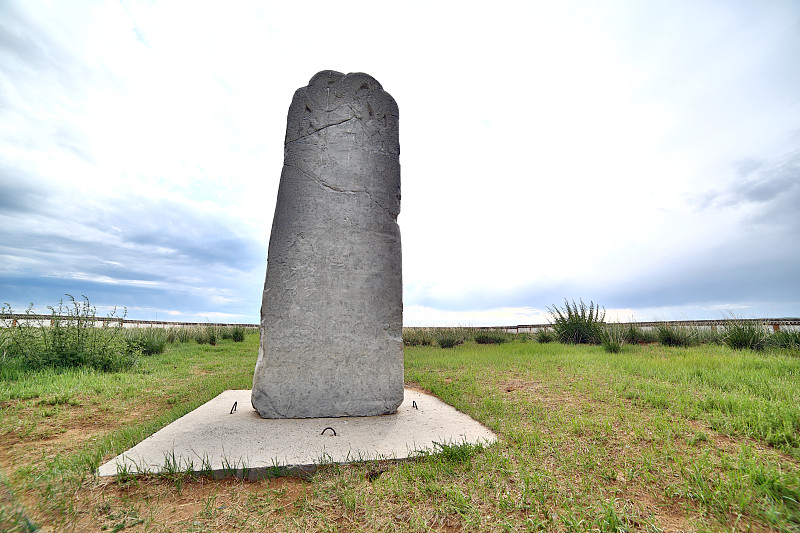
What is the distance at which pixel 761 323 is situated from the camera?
24.4 feet

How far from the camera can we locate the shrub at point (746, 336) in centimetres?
679

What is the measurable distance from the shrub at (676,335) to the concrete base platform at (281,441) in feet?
22.9

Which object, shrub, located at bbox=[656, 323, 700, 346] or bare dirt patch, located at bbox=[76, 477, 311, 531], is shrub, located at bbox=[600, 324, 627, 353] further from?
bare dirt patch, located at bbox=[76, 477, 311, 531]

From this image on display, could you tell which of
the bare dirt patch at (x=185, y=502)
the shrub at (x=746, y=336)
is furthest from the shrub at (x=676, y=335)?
the bare dirt patch at (x=185, y=502)

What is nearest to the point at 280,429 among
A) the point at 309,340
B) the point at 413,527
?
the point at 309,340

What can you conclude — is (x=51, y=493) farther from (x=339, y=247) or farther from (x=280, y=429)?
(x=339, y=247)

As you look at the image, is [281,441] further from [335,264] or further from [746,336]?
[746,336]

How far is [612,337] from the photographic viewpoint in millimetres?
8242

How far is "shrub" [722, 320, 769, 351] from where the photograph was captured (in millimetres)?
6789

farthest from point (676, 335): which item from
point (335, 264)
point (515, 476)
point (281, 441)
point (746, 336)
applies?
point (281, 441)

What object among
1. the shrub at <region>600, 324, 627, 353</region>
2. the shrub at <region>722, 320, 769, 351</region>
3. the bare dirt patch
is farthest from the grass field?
the shrub at <region>722, 320, 769, 351</region>

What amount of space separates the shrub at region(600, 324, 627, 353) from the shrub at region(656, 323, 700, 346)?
2.28 ft

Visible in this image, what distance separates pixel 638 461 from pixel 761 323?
7532 millimetres

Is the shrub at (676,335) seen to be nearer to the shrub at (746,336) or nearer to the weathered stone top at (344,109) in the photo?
the shrub at (746,336)
